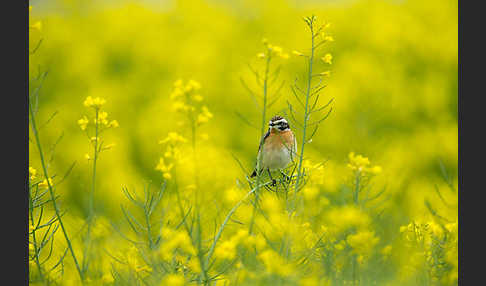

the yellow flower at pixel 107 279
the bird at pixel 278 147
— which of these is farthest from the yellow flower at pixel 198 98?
the bird at pixel 278 147

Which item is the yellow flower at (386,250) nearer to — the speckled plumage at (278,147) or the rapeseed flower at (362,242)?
the rapeseed flower at (362,242)

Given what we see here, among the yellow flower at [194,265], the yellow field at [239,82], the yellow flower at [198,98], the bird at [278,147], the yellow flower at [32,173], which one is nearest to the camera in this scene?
the yellow flower at [198,98]

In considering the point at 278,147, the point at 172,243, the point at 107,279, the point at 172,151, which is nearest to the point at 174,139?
the point at 172,151

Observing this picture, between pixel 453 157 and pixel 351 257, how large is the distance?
6.78 m

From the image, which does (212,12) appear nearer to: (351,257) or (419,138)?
(419,138)

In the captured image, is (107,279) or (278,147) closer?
(107,279)

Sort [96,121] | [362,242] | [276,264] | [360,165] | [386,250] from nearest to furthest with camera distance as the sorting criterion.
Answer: [276,264], [362,242], [96,121], [360,165], [386,250]

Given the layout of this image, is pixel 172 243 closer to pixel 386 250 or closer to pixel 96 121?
pixel 96 121

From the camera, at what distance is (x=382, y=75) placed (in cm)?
1078

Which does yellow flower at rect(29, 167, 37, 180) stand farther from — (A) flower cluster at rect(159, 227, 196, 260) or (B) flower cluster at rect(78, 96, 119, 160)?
(A) flower cluster at rect(159, 227, 196, 260)

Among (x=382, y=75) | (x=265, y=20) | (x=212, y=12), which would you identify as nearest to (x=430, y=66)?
(x=382, y=75)

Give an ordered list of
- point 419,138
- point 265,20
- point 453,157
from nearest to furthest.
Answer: point 453,157 < point 419,138 < point 265,20

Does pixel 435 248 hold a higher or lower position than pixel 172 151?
lower

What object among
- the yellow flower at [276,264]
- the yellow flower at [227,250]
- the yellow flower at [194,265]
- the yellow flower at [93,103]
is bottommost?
the yellow flower at [194,265]
